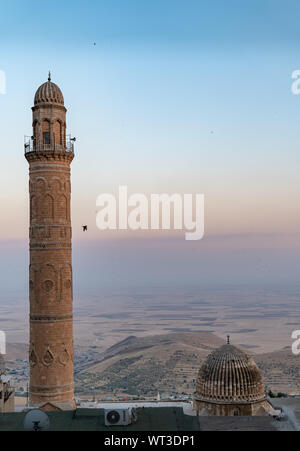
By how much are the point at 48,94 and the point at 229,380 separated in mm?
20738

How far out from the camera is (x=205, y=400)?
3916 centimetres

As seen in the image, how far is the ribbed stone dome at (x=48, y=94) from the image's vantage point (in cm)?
3944

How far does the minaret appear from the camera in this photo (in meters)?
38.8

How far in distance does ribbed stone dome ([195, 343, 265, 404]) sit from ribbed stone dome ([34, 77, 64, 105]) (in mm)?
18892

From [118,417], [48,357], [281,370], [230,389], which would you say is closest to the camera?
[118,417]

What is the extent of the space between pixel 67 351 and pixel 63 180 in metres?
10.5

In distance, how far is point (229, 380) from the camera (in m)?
39.0

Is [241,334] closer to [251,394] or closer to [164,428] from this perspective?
[251,394]

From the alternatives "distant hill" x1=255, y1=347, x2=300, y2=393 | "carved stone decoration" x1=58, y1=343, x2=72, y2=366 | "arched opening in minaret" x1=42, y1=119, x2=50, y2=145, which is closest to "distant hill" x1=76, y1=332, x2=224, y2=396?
"distant hill" x1=255, y1=347, x2=300, y2=393

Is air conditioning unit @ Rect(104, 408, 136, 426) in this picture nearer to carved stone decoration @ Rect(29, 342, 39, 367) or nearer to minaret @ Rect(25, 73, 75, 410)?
minaret @ Rect(25, 73, 75, 410)

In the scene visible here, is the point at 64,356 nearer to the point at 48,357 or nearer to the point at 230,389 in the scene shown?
the point at 48,357

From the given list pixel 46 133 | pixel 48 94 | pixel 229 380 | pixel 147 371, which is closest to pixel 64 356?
pixel 229 380
